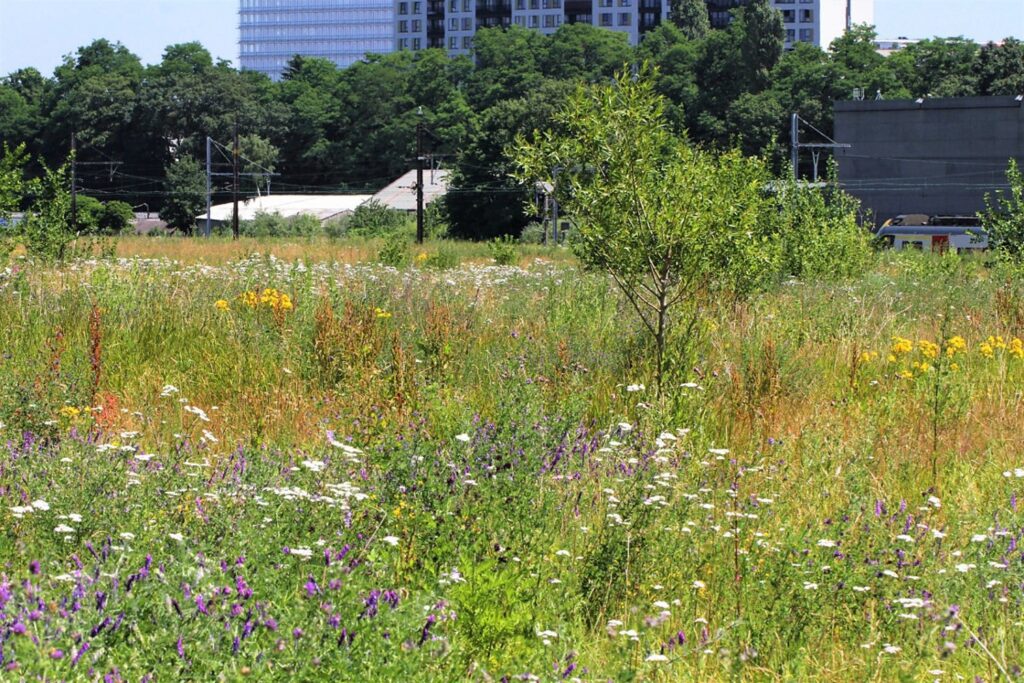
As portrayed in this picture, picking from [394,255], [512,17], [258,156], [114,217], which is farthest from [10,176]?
[512,17]

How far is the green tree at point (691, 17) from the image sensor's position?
136 m

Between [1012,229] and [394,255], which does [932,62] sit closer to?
[394,255]

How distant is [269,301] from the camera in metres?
9.76

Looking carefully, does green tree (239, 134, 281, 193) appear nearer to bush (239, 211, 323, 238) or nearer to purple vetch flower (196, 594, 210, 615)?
bush (239, 211, 323, 238)

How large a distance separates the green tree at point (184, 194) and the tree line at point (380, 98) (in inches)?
5.8

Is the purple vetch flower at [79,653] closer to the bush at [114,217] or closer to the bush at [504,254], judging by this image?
the bush at [504,254]

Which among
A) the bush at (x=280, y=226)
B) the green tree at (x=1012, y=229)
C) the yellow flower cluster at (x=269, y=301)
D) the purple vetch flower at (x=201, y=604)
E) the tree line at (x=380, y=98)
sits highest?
the tree line at (x=380, y=98)

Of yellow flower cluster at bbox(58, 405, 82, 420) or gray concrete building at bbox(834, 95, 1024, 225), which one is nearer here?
yellow flower cluster at bbox(58, 405, 82, 420)

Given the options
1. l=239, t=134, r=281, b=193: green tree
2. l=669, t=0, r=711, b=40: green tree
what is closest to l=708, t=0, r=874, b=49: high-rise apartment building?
l=669, t=0, r=711, b=40: green tree

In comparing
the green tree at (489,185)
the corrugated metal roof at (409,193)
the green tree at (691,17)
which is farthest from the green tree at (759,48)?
the green tree at (489,185)

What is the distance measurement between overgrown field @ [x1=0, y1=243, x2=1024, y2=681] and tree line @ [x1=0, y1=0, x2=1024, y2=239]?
78.2 metres

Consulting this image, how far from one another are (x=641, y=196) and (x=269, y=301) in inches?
130

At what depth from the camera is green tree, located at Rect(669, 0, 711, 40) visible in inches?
5369

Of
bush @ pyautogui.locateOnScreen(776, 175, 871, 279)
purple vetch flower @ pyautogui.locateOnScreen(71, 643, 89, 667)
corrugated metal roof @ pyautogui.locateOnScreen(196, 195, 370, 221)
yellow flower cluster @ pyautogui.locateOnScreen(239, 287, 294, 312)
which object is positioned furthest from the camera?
corrugated metal roof @ pyautogui.locateOnScreen(196, 195, 370, 221)
